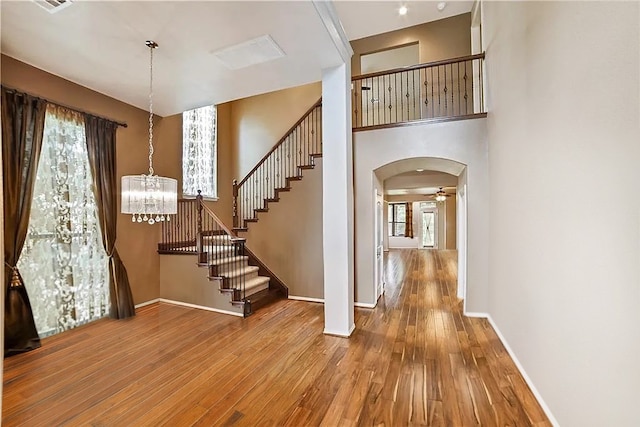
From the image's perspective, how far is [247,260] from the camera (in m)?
5.51

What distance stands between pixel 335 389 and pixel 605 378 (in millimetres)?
1786

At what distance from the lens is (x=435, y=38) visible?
21.0ft

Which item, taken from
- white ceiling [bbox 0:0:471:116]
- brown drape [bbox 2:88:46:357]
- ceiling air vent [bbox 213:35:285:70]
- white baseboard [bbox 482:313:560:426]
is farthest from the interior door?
brown drape [bbox 2:88:46:357]

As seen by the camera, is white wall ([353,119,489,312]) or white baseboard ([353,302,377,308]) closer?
white wall ([353,119,489,312])

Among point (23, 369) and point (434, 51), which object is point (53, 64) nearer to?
point (23, 369)

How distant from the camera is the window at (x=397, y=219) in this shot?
14758 millimetres

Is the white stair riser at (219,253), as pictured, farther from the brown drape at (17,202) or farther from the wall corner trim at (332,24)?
the wall corner trim at (332,24)

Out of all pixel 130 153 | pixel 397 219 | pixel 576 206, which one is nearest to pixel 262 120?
pixel 130 153

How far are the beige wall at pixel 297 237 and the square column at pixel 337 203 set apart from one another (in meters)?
1.43

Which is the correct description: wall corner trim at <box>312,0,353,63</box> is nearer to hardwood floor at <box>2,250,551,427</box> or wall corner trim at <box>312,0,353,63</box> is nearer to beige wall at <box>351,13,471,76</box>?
hardwood floor at <box>2,250,551,427</box>

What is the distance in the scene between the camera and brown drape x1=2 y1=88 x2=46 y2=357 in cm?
307

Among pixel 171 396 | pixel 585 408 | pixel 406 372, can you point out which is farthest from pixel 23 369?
pixel 585 408

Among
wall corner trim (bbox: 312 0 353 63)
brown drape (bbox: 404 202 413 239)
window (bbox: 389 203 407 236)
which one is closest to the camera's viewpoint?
wall corner trim (bbox: 312 0 353 63)

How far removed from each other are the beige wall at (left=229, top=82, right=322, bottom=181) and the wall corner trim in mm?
3484
